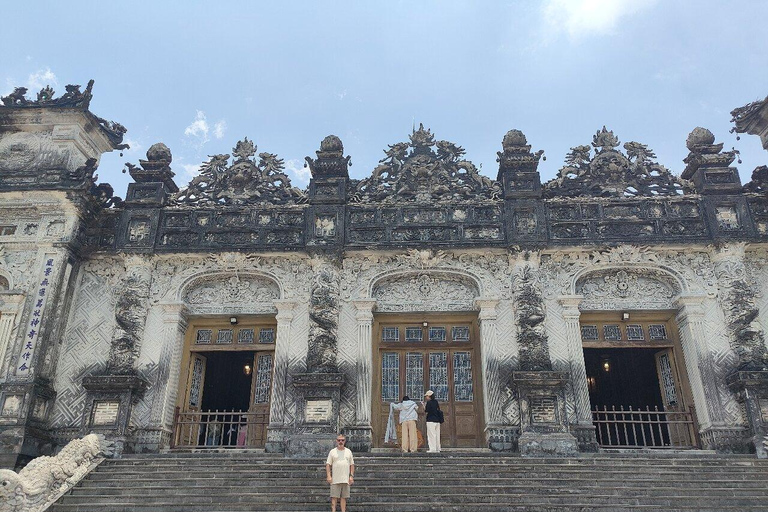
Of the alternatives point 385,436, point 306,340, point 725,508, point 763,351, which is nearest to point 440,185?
point 306,340

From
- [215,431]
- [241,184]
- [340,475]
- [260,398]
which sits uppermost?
[241,184]

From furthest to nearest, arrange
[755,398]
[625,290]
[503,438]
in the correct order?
[625,290] → [503,438] → [755,398]

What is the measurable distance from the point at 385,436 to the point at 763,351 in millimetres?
8074

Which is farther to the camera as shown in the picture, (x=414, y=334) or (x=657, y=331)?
(x=414, y=334)

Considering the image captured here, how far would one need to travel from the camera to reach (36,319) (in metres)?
14.5

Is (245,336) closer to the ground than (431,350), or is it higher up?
higher up

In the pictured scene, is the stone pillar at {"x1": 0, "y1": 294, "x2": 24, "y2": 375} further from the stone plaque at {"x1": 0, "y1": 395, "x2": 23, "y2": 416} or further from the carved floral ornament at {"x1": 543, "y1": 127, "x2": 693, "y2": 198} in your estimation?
the carved floral ornament at {"x1": 543, "y1": 127, "x2": 693, "y2": 198}

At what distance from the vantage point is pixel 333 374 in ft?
45.7

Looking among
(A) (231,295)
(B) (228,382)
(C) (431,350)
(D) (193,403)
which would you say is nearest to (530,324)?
(C) (431,350)

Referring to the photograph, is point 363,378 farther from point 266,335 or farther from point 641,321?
point 641,321

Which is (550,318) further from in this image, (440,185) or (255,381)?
(255,381)

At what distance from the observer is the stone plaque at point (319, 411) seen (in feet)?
44.9

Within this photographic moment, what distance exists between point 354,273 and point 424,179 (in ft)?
9.97

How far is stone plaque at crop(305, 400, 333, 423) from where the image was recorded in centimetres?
1370
